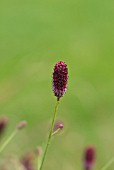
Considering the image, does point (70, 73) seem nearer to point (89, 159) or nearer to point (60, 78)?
point (89, 159)

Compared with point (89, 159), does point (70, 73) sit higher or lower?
higher

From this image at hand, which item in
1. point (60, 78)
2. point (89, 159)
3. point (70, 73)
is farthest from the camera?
point (70, 73)

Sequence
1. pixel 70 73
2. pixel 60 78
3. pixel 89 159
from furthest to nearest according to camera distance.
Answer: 1. pixel 70 73
2. pixel 89 159
3. pixel 60 78

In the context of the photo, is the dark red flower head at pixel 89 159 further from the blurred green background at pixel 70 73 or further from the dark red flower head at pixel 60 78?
the blurred green background at pixel 70 73

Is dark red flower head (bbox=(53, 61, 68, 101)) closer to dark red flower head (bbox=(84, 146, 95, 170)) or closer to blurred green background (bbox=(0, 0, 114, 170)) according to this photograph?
dark red flower head (bbox=(84, 146, 95, 170))

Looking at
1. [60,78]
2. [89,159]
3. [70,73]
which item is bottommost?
[89,159]

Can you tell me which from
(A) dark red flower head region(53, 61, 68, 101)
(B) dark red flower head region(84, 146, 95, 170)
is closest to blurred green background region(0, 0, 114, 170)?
(B) dark red flower head region(84, 146, 95, 170)

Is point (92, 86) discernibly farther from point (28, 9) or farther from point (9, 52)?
point (28, 9)

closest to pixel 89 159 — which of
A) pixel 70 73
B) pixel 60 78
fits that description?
pixel 60 78

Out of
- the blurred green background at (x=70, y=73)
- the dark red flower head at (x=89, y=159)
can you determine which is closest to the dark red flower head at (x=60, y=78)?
the dark red flower head at (x=89, y=159)
